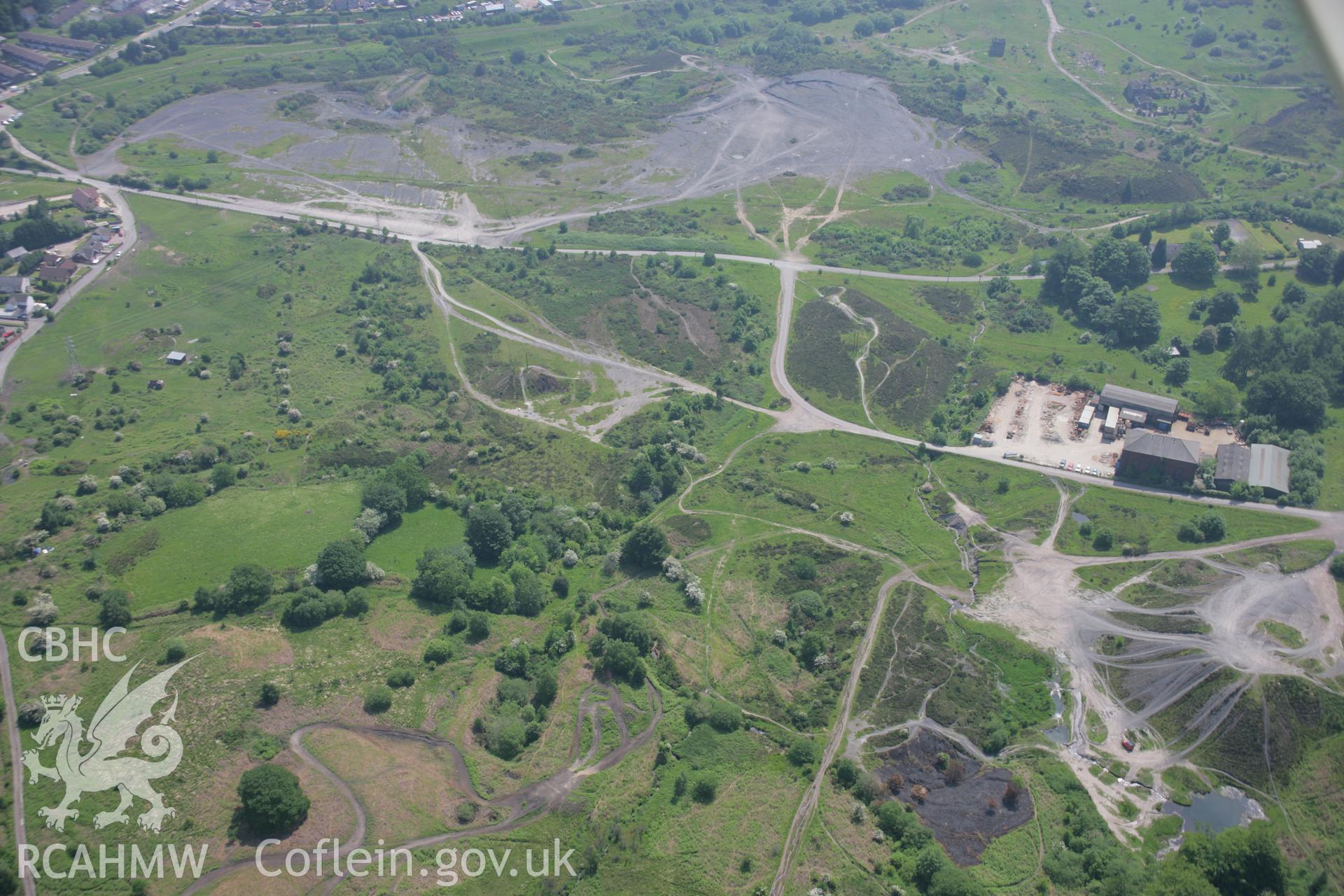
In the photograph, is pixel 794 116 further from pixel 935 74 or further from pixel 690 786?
pixel 690 786

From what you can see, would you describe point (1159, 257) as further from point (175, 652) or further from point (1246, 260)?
point (175, 652)

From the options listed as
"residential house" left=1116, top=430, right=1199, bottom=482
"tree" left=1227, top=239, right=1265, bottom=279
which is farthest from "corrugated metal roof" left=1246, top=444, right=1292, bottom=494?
"tree" left=1227, top=239, right=1265, bottom=279

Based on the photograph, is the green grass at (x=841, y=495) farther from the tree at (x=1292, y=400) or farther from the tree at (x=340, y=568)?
the tree at (x=1292, y=400)

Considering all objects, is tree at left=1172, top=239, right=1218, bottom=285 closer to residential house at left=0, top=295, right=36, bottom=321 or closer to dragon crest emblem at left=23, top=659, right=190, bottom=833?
dragon crest emblem at left=23, top=659, right=190, bottom=833

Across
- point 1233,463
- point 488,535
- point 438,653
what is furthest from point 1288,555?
point 438,653

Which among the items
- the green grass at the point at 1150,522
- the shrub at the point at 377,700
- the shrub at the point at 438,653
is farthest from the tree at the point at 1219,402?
the shrub at the point at 377,700
